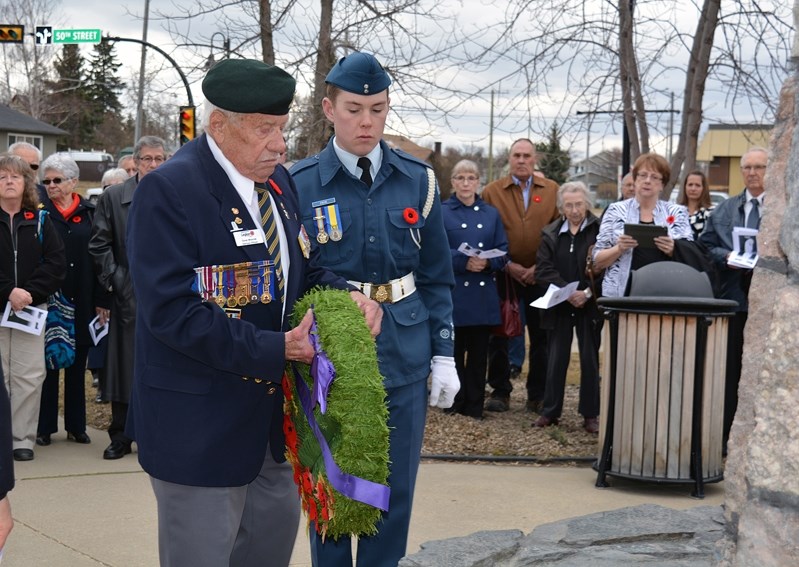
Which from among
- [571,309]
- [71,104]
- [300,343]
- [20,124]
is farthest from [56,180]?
[71,104]

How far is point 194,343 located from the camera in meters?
2.85

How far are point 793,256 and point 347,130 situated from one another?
2018mm

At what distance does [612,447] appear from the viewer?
622cm

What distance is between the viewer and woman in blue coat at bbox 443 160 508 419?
812 cm

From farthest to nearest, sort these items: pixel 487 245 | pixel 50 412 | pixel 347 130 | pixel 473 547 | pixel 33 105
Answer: pixel 33 105 < pixel 487 245 < pixel 50 412 < pixel 347 130 < pixel 473 547

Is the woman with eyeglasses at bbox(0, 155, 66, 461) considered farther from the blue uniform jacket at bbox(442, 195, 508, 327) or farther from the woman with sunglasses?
the blue uniform jacket at bbox(442, 195, 508, 327)

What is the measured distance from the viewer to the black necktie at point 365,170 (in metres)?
3.98

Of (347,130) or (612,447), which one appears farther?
(612,447)

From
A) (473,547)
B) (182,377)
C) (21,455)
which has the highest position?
(182,377)

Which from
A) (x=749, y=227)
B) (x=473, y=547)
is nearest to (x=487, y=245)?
(x=749, y=227)

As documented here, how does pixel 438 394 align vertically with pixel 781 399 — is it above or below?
below

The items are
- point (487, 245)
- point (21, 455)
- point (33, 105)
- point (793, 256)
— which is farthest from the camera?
point (33, 105)

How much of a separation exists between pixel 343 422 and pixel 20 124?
4714cm

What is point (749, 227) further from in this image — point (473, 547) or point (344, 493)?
point (344, 493)
